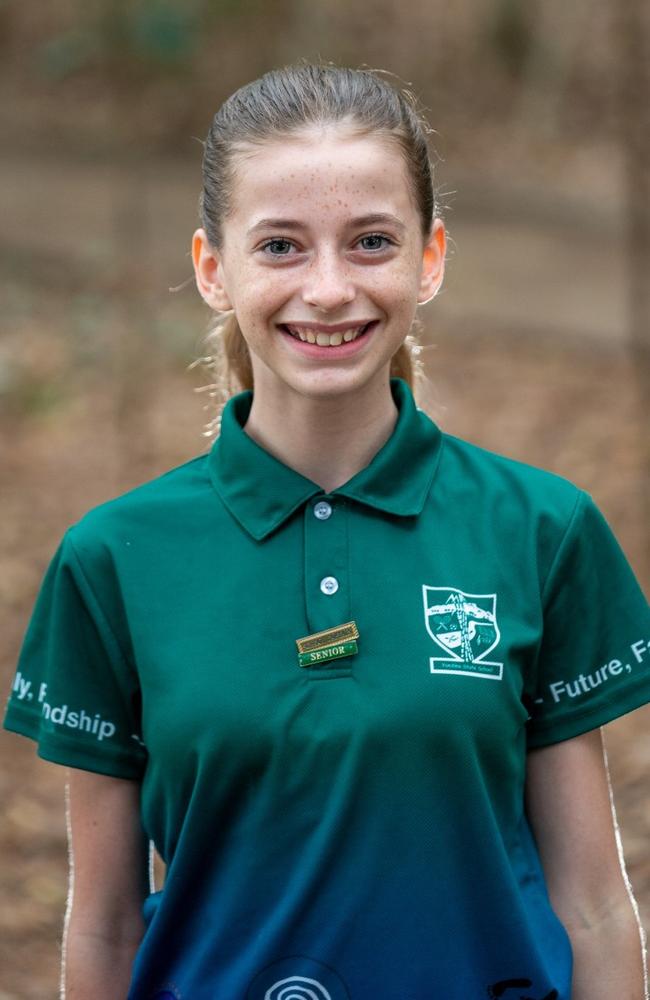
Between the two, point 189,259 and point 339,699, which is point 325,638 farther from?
point 189,259

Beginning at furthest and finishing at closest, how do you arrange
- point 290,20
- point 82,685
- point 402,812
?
point 290,20 < point 82,685 < point 402,812

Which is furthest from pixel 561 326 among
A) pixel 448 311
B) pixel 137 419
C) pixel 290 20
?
pixel 290 20

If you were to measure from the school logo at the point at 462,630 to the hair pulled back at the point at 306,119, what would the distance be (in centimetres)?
51

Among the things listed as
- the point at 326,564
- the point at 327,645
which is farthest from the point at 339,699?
the point at 326,564

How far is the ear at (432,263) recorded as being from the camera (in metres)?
2.09

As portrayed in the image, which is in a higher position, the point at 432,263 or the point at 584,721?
the point at 432,263

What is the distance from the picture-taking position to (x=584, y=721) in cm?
204

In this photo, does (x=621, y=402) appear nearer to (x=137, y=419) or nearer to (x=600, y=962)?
(x=137, y=419)

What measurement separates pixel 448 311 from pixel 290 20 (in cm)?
678

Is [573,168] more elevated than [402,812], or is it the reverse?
[573,168]

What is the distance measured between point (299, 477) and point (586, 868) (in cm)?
66

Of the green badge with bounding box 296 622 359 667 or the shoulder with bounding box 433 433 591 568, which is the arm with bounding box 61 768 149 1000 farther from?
the shoulder with bounding box 433 433 591 568

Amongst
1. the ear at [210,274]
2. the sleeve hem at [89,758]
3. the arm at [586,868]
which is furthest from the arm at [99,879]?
the ear at [210,274]

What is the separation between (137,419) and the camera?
26.1ft
